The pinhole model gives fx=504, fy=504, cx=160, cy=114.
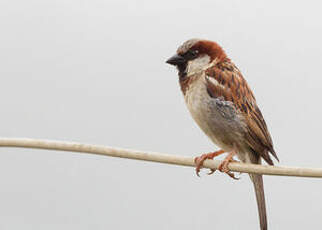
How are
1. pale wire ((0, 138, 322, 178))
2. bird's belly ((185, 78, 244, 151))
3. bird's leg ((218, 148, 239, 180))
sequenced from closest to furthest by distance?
pale wire ((0, 138, 322, 178)), bird's leg ((218, 148, 239, 180)), bird's belly ((185, 78, 244, 151))

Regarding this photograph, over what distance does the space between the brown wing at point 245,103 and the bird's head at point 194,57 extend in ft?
0.33

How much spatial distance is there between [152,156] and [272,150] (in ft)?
4.54

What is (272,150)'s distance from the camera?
11.1ft

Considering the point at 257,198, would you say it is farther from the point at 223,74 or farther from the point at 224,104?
the point at 223,74

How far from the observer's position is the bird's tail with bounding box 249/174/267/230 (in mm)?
3203

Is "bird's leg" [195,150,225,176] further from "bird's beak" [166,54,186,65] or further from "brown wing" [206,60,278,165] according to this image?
"bird's beak" [166,54,186,65]

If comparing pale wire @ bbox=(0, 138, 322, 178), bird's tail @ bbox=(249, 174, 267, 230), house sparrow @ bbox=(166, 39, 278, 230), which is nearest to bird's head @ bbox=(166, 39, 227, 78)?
house sparrow @ bbox=(166, 39, 278, 230)

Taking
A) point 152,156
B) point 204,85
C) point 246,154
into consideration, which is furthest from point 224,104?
point 152,156

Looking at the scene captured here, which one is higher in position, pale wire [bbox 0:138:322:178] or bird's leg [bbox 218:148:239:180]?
pale wire [bbox 0:138:322:178]

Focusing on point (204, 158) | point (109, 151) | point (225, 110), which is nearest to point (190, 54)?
point (225, 110)

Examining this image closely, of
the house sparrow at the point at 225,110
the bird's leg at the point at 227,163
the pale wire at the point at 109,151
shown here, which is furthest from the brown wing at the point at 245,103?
the pale wire at the point at 109,151

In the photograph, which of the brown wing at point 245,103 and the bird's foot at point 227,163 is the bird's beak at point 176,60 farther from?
the bird's foot at point 227,163

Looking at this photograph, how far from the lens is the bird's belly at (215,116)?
11.1 ft

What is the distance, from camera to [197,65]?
356cm
